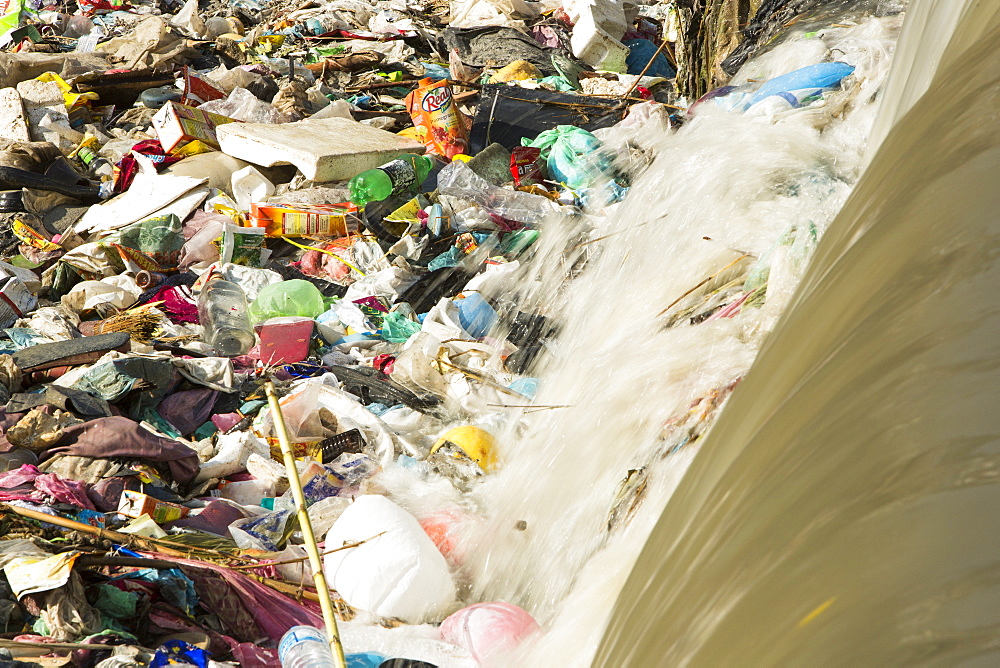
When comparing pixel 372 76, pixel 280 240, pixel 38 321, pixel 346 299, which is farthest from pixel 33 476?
pixel 372 76

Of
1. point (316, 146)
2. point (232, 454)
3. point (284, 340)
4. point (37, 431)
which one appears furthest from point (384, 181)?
point (37, 431)

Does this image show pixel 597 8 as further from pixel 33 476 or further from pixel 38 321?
pixel 33 476

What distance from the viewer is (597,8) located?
809 centimetres

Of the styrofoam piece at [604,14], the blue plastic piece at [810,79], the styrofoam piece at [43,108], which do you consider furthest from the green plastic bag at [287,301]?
the styrofoam piece at [604,14]

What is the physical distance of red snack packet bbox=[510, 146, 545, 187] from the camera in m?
5.31

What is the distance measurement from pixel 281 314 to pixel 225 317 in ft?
0.91

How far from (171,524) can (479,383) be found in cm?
140

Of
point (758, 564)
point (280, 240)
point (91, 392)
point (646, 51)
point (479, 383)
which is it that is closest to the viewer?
point (758, 564)

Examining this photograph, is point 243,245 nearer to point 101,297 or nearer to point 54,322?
point 101,297

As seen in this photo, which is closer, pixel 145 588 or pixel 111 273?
pixel 145 588

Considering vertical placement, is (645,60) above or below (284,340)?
above

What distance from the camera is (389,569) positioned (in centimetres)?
245

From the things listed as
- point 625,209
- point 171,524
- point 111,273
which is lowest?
point 111,273

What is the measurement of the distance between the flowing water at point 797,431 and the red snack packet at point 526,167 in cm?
183
